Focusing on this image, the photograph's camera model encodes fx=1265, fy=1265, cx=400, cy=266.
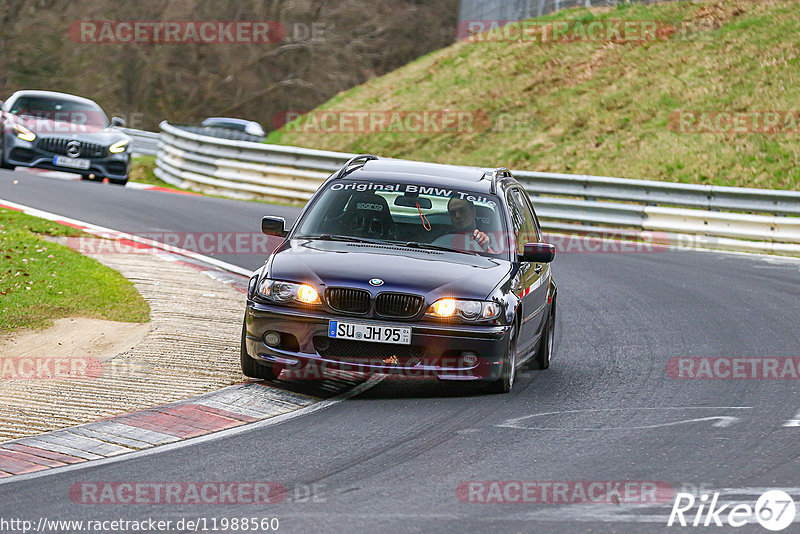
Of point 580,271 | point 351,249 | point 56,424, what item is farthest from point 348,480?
point 580,271

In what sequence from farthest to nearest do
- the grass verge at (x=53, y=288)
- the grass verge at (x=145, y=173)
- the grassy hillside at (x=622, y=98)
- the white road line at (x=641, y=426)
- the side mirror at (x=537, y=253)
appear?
1. the grass verge at (x=145, y=173)
2. the grassy hillside at (x=622, y=98)
3. the grass verge at (x=53, y=288)
4. the side mirror at (x=537, y=253)
5. the white road line at (x=641, y=426)

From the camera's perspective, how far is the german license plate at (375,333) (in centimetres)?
848

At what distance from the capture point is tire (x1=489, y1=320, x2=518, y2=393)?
348 inches

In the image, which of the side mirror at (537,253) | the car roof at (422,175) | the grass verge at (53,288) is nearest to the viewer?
the side mirror at (537,253)

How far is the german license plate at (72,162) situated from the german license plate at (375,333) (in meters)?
16.0

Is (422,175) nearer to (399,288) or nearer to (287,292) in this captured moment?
(399,288)

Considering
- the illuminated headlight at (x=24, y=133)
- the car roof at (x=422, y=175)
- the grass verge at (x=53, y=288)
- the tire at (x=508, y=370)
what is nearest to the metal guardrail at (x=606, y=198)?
the illuminated headlight at (x=24, y=133)

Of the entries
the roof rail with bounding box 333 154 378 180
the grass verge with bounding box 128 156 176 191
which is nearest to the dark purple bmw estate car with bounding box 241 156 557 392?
the roof rail with bounding box 333 154 378 180

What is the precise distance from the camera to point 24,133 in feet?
75.5

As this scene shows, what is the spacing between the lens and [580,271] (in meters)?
16.8

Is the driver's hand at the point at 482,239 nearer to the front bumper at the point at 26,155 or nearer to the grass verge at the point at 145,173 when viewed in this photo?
the front bumper at the point at 26,155

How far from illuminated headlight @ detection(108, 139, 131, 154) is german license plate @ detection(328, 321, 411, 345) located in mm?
16401

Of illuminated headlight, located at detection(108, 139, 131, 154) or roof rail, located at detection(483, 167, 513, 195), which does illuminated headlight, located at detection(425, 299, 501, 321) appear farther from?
illuminated headlight, located at detection(108, 139, 131, 154)

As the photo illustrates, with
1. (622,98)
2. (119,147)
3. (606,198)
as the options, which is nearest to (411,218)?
(606,198)
